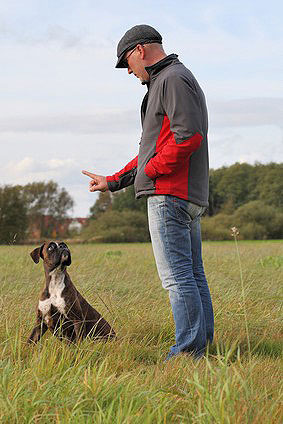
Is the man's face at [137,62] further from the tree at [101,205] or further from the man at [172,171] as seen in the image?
the tree at [101,205]

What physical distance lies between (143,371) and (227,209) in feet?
141

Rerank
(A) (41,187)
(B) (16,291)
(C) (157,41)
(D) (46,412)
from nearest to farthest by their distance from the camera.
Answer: (D) (46,412) < (C) (157,41) < (B) (16,291) < (A) (41,187)

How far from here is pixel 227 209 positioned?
46.3 m

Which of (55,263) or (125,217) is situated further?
(125,217)

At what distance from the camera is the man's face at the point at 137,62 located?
14.5ft

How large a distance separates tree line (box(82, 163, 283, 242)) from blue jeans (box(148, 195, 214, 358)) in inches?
1137

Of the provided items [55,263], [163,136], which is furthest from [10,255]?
[163,136]

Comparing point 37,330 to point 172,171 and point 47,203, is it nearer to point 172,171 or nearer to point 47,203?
point 172,171

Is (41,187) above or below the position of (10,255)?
above

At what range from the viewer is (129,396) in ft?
9.89

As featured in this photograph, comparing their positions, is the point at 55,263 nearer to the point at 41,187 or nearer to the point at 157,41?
the point at 157,41

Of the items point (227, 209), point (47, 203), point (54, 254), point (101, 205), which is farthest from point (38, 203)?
Result: point (54, 254)

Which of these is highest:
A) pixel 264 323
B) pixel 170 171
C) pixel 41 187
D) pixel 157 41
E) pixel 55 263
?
pixel 41 187

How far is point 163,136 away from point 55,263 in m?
1.56
